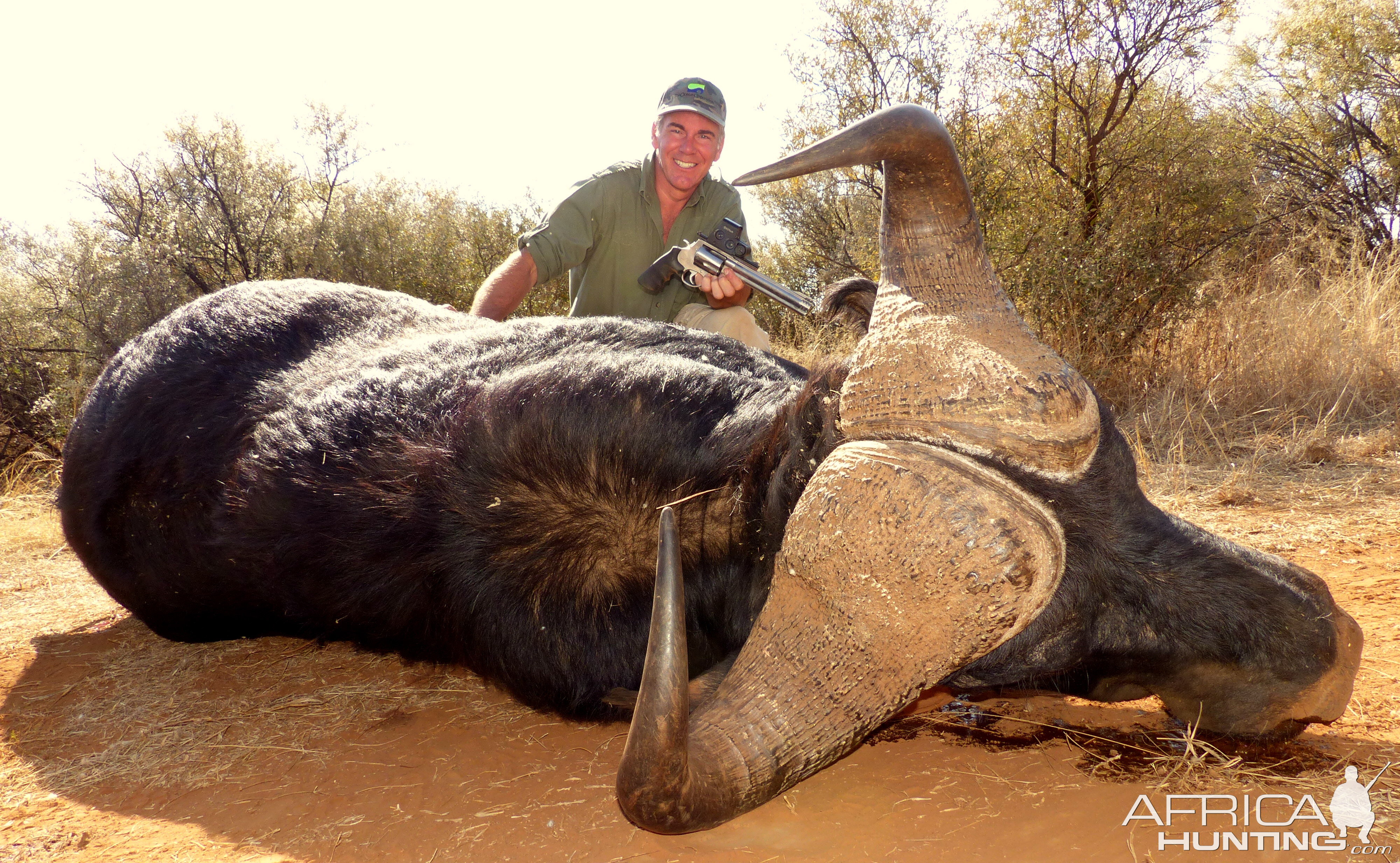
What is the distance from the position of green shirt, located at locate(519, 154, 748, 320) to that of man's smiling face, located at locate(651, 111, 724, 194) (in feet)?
Result: 0.53

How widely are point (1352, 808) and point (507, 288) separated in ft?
14.0

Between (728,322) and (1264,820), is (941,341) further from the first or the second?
(728,322)

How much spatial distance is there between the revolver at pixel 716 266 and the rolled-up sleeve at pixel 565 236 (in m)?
0.53

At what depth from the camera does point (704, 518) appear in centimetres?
220

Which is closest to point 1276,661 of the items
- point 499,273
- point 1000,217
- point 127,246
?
point 499,273

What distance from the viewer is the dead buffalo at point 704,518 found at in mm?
1545

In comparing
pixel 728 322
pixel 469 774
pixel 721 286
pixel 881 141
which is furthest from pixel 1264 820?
pixel 728 322

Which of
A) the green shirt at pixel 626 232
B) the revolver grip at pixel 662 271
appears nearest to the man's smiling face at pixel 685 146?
the green shirt at pixel 626 232

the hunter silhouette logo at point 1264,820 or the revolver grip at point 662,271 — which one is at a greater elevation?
the revolver grip at point 662,271

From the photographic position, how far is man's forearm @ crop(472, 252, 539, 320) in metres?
4.81

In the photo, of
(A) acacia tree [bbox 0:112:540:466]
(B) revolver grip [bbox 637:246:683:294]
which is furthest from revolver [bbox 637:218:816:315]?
(A) acacia tree [bbox 0:112:540:466]

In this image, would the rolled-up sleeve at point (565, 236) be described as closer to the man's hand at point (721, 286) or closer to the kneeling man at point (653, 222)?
the kneeling man at point (653, 222)

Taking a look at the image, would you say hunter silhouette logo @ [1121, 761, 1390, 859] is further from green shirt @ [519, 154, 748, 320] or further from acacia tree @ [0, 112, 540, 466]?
acacia tree @ [0, 112, 540, 466]

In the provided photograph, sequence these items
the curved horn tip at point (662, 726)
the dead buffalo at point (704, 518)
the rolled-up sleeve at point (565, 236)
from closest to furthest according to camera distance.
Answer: the curved horn tip at point (662, 726), the dead buffalo at point (704, 518), the rolled-up sleeve at point (565, 236)
